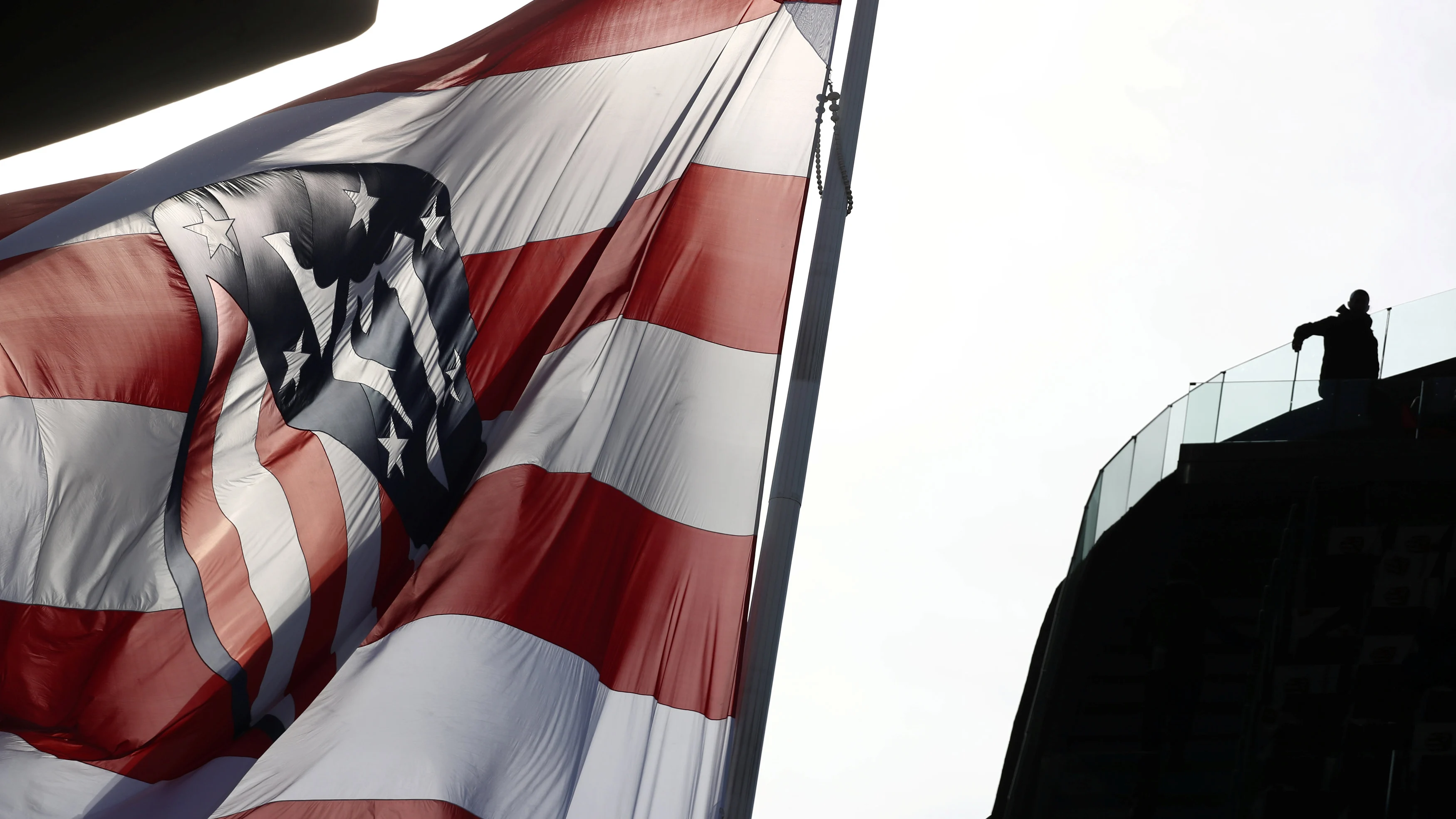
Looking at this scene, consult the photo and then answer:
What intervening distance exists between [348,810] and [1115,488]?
12.9m

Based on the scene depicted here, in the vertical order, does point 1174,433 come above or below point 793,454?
above

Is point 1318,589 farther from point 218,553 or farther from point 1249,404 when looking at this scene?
point 218,553

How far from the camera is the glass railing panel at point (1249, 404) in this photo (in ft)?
44.9

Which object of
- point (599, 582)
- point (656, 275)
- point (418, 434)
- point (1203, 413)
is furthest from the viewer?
point (1203, 413)

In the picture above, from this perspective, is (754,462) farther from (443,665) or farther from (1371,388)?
(1371,388)

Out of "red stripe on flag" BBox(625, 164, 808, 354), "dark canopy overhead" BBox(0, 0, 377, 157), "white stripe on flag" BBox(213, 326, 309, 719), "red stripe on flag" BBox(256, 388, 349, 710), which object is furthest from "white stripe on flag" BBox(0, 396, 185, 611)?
"dark canopy overhead" BBox(0, 0, 377, 157)

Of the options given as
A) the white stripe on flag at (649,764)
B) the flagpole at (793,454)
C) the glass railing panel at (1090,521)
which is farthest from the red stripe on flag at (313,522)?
the glass railing panel at (1090,521)

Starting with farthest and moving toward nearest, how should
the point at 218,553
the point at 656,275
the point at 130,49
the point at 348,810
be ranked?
1. the point at 656,275
2. the point at 218,553
3. the point at 348,810
4. the point at 130,49

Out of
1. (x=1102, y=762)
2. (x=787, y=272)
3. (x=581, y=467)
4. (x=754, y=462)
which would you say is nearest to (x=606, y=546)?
(x=581, y=467)

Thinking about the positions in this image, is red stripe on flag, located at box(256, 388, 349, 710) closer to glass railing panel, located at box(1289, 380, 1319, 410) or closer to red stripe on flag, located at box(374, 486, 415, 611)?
red stripe on flag, located at box(374, 486, 415, 611)

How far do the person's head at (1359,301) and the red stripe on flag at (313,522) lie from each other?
35.7 ft

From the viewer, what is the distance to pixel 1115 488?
617 inches

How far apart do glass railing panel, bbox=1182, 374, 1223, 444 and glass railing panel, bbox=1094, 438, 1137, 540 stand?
1211 millimetres

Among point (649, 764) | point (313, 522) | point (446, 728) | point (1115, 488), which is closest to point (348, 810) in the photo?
point (446, 728)
